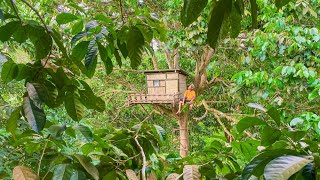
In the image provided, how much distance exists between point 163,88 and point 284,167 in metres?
3.16

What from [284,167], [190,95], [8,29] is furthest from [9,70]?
[190,95]

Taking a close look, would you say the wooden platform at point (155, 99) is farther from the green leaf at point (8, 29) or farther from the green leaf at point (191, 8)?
the green leaf at point (191, 8)

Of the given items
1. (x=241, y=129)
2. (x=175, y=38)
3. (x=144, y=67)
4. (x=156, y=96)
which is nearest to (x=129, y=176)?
(x=241, y=129)

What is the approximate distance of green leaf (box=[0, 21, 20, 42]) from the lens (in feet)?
1.72

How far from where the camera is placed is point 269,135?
1.56ft

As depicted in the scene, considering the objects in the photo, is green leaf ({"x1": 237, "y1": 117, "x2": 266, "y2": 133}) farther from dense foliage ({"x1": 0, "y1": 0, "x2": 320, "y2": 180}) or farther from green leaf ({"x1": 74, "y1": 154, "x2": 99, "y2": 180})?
green leaf ({"x1": 74, "y1": 154, "x2": 99, "y2": 180})

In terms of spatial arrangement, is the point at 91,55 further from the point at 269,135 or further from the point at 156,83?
the point at 156,83

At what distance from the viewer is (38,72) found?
547mm

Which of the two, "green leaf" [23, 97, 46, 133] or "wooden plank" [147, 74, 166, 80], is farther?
"wooden plank" [147, 74, 166, 80]

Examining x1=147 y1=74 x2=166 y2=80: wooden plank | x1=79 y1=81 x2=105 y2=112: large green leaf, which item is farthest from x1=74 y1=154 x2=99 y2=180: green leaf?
x1=147 y1=74 x2=166 y2=80: wooden plank

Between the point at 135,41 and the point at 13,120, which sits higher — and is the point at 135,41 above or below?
above

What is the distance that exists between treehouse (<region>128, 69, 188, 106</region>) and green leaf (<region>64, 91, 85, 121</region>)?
2.75 metres

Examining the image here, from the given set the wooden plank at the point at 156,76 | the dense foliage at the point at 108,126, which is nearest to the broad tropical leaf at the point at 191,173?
the dense foliage at the point at 108,126

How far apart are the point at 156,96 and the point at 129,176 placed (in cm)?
288
